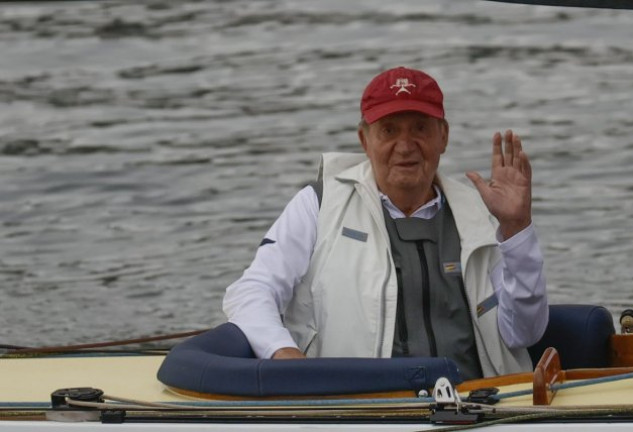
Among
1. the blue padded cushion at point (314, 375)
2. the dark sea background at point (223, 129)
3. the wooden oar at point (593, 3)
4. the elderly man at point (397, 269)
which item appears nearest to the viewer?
the wooden oar at point (593, 3)

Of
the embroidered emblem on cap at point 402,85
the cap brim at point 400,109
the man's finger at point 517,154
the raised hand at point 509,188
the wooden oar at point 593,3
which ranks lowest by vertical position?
the raised hand at point 509,188

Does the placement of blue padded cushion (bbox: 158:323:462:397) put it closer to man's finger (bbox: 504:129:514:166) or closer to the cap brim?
man's finger (bbox: 504:129:514:166)

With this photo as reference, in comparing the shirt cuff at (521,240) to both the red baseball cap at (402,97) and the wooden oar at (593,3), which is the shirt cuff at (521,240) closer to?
the red baseball cap at (402,97)

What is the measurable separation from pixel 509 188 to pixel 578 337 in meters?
0.56

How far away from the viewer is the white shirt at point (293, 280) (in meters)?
4.52

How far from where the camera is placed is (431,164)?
15.3 feet

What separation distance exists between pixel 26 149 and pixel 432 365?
29.2 feet

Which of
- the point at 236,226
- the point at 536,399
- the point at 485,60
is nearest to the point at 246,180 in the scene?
the point at 236,226

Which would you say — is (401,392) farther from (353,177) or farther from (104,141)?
(104,141)

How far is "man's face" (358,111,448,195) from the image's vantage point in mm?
4609

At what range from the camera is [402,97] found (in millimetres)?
4578

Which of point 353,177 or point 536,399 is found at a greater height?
point 353,177

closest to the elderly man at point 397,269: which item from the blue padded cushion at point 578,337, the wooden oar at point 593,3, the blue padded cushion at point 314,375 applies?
the blue padded cushion at point 578,337

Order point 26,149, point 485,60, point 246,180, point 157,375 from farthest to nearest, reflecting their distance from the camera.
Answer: point 485,60, point 26,149, point 246,180, point 157,375
